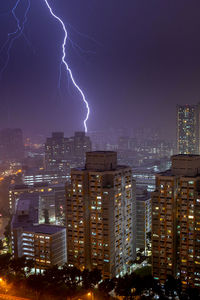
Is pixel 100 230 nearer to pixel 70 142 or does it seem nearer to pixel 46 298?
pixel 46 298

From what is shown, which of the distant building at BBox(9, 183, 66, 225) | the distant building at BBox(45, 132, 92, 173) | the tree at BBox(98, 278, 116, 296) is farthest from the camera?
the distant building at BBox(45, 132, 92, 173)

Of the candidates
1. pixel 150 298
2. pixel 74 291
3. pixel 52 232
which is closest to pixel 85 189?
pixel 52 232

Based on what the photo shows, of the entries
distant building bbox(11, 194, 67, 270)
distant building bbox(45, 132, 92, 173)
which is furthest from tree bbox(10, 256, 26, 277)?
distant building bbox(45, 132, 92, 173)

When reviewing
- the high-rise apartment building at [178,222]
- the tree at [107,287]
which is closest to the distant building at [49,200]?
the tree at [107,287]

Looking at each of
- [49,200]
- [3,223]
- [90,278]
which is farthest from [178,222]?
[3,223]

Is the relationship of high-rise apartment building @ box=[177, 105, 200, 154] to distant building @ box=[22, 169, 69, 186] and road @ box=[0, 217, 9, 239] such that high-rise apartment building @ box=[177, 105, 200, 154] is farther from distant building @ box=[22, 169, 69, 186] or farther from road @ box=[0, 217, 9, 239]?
road @ box=[0, 217, 9, 239]
